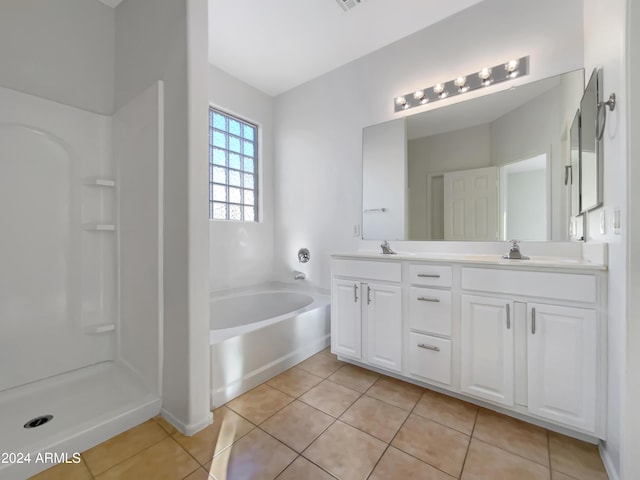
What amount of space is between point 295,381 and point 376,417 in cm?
65

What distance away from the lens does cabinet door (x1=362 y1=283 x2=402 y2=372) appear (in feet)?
6.18

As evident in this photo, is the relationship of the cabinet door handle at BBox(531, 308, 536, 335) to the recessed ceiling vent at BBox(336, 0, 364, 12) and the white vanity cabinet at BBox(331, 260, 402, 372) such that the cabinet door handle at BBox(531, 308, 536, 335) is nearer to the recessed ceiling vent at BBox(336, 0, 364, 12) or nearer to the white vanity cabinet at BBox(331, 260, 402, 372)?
the white vanity cabinet at BBox(331, 260, 402, 372)

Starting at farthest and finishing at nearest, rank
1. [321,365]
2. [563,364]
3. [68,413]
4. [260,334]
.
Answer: [321,365]
[260,334]
[68,413]
[563,364]

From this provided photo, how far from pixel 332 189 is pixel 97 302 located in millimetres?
2217

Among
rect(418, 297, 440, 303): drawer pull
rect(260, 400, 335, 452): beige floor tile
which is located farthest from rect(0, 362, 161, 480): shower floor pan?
rect(418, 297, 440, 303): drawer pull

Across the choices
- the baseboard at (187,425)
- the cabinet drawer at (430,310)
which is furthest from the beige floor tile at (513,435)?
the baseboard at (187,425)

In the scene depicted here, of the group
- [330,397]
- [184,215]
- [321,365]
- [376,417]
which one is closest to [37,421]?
[184,215]

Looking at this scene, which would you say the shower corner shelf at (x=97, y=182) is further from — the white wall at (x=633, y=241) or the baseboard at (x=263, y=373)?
the white wall at (x=633, y=241)

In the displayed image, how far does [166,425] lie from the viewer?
149 cm

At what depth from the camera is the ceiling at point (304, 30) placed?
208 cm

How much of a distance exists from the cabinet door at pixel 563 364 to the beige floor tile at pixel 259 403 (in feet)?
4.57

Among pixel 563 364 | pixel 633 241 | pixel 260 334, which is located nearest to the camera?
pixel 633 241

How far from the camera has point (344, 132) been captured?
9.24 feet

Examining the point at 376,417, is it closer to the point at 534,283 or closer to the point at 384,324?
the point at 384,324
